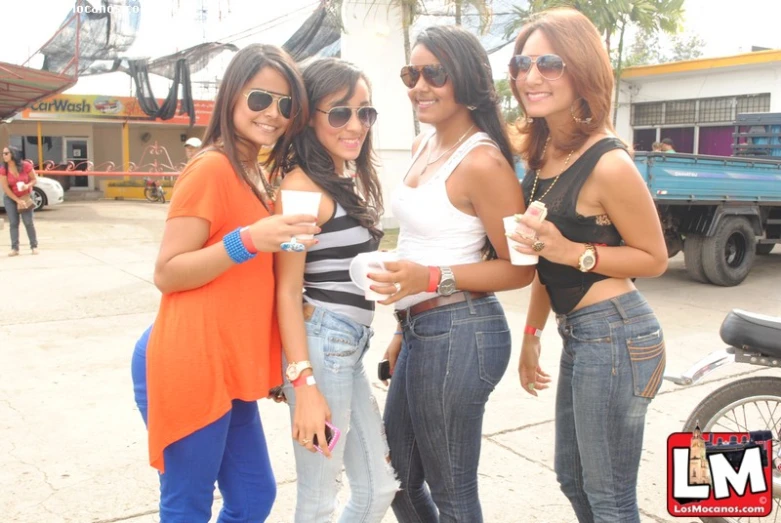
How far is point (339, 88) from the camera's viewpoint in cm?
223

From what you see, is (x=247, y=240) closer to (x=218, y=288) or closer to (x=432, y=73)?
(x=218, y=288)

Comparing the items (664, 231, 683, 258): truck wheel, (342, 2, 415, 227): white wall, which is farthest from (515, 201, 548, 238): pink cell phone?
(342, 2, 415, 227): white wall

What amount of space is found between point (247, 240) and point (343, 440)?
65cm

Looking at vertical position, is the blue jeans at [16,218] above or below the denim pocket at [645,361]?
below

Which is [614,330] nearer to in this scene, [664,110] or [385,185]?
[385,185]

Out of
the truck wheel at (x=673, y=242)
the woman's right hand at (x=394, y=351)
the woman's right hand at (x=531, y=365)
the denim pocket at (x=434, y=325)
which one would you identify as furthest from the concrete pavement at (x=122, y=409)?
the denim pocket at (x=434, y=325)

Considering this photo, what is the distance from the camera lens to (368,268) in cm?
204

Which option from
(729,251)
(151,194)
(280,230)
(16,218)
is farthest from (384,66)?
(151,194)

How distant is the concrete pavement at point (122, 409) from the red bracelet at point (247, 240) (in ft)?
5.98

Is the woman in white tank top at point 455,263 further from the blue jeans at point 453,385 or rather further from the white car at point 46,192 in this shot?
the white car at point 46,192

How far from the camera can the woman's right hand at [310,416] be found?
2057mm

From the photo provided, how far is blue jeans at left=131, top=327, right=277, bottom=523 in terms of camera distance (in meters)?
2.11

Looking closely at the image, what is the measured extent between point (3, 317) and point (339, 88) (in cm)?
636

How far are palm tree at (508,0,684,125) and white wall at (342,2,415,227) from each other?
7.47 ft
